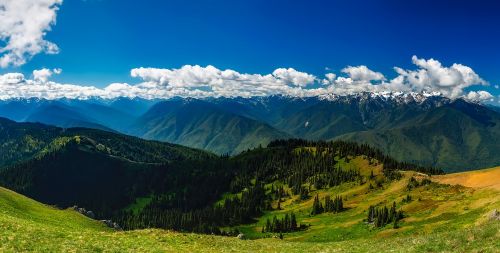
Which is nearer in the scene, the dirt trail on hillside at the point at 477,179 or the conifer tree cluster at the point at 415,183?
the dirt trail on hillside at the point at 477,179

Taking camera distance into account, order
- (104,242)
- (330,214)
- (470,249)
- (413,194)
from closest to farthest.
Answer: (470,249) < (104,242) < (413,194) < (330,214)

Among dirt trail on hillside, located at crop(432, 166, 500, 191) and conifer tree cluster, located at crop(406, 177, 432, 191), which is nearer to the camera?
dirt trail on hillside, located at crop(432, 166, 500, 191)

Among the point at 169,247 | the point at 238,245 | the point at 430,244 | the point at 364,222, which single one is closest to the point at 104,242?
the point at 169,247

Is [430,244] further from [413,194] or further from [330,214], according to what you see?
[330,214]

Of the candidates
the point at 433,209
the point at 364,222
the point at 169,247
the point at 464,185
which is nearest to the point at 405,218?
the point at 433,209

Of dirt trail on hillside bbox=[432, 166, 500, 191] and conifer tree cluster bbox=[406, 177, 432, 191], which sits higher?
dirt trail on hillside bbox=[432, 166, 500, 191]

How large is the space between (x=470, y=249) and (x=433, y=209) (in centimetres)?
8953

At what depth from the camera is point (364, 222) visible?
139125 mm

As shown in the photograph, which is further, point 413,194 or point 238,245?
point 413,194

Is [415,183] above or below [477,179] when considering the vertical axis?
below

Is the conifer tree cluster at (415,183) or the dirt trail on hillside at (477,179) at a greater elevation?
the dirt trail on hillside at (477,179)

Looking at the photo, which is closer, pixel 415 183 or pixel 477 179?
pixel 477 179

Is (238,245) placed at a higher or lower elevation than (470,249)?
lower

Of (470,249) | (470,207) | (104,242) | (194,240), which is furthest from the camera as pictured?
(470,207)
